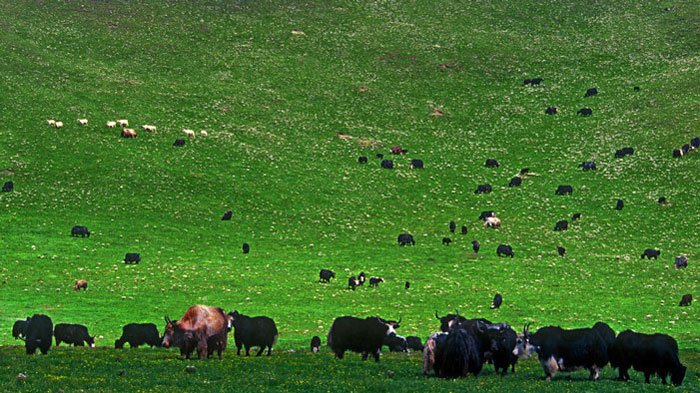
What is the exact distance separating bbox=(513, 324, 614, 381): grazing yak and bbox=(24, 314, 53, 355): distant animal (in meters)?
17.7

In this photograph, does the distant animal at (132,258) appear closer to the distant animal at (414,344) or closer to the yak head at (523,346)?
the distant animal at (414,344)

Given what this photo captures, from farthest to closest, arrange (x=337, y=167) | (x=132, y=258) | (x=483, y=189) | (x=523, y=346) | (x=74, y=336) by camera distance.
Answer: (x=337, y=167), (x=483, y=189), (x=132, y=258), (x=74, y=336), (x=523, y=346)

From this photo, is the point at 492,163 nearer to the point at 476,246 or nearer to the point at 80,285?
the point at 476,246

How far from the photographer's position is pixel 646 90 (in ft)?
340

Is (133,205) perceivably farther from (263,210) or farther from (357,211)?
(357,211)

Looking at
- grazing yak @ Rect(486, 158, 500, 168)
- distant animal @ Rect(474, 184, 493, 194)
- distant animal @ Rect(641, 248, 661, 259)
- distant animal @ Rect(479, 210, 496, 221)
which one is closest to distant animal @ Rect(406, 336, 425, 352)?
distant animal @ Rect(641, 248, 661, 259)

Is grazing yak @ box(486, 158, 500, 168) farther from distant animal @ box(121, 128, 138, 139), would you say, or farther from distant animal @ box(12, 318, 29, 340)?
distant animal @ box(12, 318, 29, 340)

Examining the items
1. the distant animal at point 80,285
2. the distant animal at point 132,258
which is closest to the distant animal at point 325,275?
the distant animal at point 132,258

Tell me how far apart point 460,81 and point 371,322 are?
80.1 m

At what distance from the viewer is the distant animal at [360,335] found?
3288cm

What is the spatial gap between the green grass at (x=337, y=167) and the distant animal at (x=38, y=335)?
2.08 ft

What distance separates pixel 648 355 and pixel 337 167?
57769mm

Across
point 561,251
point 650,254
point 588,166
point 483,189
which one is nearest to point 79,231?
point 561,251

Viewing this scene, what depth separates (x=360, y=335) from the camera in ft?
108
